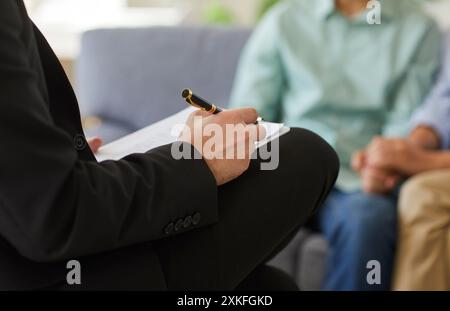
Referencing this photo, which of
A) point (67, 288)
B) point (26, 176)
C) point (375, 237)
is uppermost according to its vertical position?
point (26, 176)

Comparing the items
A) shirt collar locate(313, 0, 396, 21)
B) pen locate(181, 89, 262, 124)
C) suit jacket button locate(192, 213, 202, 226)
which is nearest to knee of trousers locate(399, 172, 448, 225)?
shirt collar locate(313, 0, 396, 21)

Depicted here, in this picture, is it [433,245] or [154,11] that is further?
[154,11]

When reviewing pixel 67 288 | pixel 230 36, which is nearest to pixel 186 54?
pixel 230 36

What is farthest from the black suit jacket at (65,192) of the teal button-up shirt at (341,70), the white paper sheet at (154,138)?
the teal button-up shirt at (341,70)

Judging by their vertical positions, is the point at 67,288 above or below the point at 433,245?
above

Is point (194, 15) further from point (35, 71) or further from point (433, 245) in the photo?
point (35, 71)

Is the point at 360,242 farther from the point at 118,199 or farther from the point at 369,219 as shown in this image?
the point at 118,199

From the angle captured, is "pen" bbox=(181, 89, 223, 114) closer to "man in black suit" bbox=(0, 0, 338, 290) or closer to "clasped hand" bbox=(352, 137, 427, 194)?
"man in black suit" bbox=(0, 0, 338, 290)

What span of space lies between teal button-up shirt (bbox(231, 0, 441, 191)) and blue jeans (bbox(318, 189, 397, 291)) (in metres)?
0.25

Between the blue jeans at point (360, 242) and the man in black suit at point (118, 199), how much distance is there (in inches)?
26.9

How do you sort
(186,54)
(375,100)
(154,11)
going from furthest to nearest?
1. (154,11)
2. (186,54)
3. (375,100)

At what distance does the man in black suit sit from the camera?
0.66m

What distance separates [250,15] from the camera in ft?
9.62

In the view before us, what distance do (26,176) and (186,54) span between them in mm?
1404
